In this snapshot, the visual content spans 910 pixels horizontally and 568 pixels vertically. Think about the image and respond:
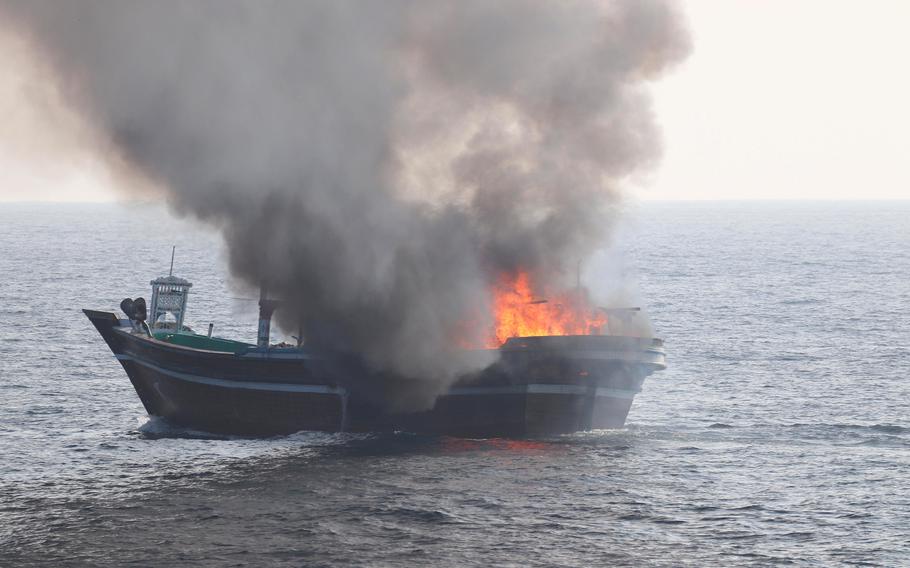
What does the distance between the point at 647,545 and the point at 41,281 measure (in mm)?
133878

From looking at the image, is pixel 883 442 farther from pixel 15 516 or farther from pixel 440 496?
pixel 15 516

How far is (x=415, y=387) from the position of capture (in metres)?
69.1

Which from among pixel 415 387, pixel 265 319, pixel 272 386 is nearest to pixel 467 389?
pixel 415 387

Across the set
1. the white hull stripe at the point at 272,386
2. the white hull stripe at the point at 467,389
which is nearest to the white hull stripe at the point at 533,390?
the white hull stripe at the point at 467,389

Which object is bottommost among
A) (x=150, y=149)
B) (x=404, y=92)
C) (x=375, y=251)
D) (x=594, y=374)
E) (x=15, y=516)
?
(x=15, y=516)

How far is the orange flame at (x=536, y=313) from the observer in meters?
73.8

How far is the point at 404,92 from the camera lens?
72438 millimetres

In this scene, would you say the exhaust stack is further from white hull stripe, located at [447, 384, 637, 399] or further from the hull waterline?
white hull stripe, located at [447, 384, 637, 399]

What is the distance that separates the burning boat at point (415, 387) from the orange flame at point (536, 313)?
147cm

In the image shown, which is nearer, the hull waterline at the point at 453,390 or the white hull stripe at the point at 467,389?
the hull waterline at the point at 453,390

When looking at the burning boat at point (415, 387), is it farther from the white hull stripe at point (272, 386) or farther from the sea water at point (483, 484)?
the sea water at point (483, 484)

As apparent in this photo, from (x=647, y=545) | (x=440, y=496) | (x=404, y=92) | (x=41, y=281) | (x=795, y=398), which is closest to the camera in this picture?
(x=647, y=545)

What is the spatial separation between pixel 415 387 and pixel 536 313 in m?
9.75

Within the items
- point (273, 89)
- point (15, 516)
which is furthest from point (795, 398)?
point (15, 516)
